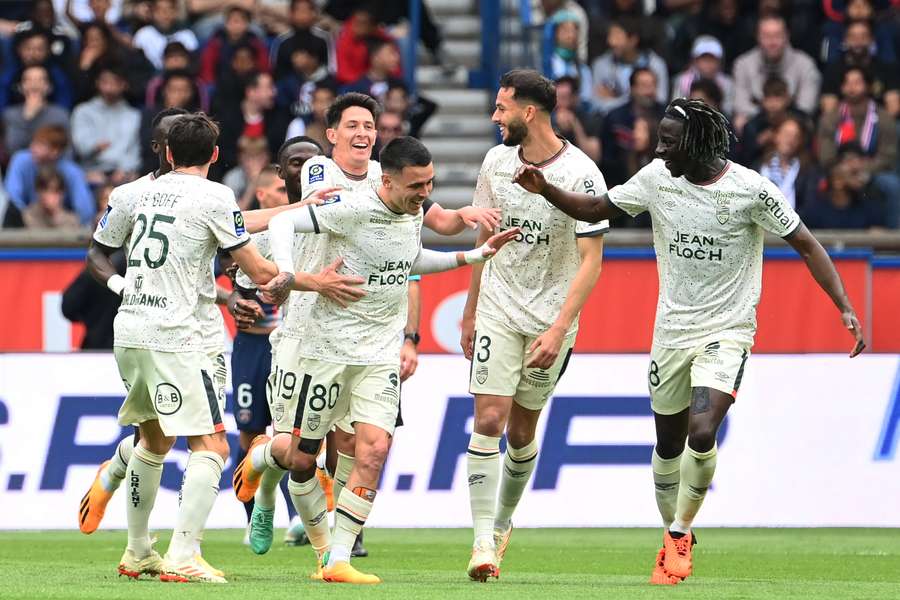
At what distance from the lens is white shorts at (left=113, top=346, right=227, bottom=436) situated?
884cm

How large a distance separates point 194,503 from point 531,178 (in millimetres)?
2470

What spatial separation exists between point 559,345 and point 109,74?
33.2 ft

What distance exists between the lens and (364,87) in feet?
60.8

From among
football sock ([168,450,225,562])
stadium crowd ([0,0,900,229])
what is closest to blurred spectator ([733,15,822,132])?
stadium crowd ([0,0,900,229])

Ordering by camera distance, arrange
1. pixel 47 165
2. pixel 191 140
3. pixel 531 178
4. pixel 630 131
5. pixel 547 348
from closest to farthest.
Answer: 1. pixel 191 140
2. pixel 531 178
3. pixel 547 348
4. pixel 47 165
5. pixel 630 131

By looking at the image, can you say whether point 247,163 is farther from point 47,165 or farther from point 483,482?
point 483,482

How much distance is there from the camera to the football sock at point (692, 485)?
31.5 ft

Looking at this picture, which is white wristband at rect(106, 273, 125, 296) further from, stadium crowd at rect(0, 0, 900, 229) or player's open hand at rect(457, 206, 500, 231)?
stadium crowd at rect(0, 0, 900, 229)

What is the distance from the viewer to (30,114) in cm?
1855

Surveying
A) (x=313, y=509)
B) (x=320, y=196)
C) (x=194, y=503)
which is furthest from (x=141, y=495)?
(x=320, y=196)

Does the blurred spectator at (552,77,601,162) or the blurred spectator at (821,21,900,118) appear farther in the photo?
→ the blurred spectator at (821,21,900,118)

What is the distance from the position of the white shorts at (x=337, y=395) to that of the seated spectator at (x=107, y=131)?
938 centimetres

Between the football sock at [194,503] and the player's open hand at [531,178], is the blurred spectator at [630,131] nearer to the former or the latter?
the player's open hand at [531,178]

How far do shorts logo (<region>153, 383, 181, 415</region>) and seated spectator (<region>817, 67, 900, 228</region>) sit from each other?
1060 cm
